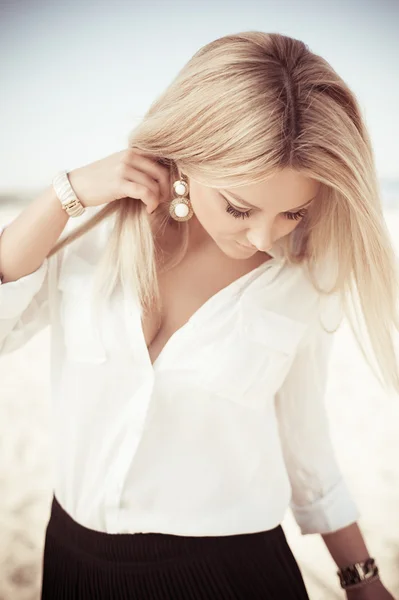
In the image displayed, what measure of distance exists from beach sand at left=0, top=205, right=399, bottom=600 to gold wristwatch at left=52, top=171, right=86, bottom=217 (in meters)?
1.62

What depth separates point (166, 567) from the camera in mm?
1013

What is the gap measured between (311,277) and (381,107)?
103 inches

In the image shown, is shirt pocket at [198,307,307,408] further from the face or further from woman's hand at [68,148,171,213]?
woman's hand at [68,148,171,213]

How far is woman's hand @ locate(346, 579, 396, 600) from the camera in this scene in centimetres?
106

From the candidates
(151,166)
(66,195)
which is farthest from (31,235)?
(151,166)

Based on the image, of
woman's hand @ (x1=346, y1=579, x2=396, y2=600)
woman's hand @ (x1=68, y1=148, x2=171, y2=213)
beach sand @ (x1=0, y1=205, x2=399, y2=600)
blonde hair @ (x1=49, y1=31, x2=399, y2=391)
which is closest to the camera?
blonde hair @ (x1=49, y1=31, x2=399, y2=391)

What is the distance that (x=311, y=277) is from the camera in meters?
1.11

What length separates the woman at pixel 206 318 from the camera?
0.87 meters

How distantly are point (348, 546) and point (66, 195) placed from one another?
2.88 ft

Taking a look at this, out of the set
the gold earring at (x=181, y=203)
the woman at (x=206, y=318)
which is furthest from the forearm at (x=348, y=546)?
the gold earring at (x=181, y=203)

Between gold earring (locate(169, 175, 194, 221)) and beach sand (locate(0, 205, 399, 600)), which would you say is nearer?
gold earring (locate(169, 175, 194, 221))

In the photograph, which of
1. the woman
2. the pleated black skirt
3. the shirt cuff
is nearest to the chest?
the woman

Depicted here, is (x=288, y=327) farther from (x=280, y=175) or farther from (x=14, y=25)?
(x=14, y=25)

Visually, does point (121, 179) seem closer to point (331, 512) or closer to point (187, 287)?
point (187, 287)
